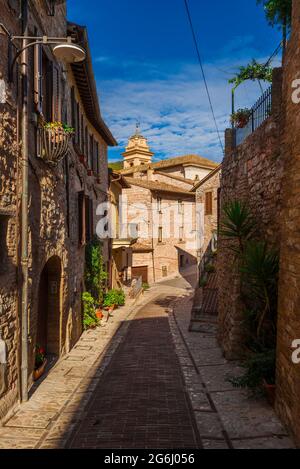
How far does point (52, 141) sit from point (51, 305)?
4.25 meters

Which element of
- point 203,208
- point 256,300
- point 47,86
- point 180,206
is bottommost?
point 256,300

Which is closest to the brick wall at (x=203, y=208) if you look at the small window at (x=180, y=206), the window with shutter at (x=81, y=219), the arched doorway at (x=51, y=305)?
the small window at (x=180, y=206)

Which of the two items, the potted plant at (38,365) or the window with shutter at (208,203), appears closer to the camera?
the potted plant at (38,365)

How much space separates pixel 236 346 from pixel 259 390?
8.23 feet

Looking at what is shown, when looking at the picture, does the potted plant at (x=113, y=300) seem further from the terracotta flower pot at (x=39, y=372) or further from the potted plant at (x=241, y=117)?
the potted plant at (x=241, y=117)

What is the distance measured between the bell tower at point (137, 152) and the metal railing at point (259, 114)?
45273mm

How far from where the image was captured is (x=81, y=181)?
1306 centimetres

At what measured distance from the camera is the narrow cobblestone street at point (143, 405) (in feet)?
18.1

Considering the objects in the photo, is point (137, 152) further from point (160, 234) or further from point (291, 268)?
point (291, 268)

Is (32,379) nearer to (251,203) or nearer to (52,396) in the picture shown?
(52,396)

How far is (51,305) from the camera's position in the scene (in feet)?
32.7

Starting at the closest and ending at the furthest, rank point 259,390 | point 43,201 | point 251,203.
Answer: point 259,390 → point 43,201 → point 251,203

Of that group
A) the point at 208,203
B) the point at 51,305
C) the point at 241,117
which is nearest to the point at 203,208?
the point at 208,203
